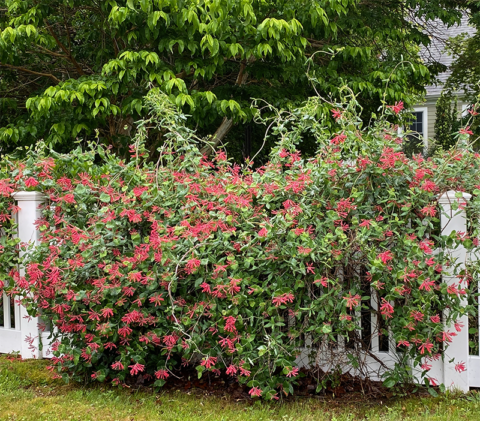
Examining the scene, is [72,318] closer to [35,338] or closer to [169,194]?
[35,338]

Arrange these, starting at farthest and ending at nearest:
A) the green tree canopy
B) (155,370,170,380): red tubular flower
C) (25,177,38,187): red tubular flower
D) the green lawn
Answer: the green tree canopy
(25,177,38,187): red tubular flower
(155,370,170,380): red tubular flower
the green lawn

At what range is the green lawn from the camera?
3125 mm

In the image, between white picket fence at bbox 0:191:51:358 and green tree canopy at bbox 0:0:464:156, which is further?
green tree canopy at bbox 0:0:464:156

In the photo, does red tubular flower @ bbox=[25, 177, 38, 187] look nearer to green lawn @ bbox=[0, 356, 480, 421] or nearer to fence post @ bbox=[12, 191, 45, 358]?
fence post @ bbox=[12, 191, 45, 358]

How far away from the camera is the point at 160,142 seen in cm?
691

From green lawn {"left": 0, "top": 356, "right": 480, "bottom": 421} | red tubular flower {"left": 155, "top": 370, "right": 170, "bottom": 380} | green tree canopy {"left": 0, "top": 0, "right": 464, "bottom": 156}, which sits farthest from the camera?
green tree canopy {"left": 0, "top": 0, "right": 464, "bottom": 156}

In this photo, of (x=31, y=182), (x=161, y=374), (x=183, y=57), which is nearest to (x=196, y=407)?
(x=161, y=374)

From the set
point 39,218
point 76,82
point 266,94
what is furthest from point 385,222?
point 76,82

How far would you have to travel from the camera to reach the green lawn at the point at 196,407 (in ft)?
10.3

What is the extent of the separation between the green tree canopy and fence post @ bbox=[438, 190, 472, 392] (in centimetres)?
139

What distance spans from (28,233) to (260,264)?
206cm

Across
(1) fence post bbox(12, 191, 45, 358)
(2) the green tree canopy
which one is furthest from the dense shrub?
(2) the green tree canopy

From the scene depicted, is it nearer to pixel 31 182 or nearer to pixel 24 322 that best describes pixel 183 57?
pixel 31 182

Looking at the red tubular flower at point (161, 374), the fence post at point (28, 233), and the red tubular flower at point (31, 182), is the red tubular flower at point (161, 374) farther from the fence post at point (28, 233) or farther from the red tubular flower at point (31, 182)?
the red tubular flower at point (31, 182)
